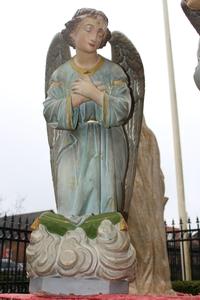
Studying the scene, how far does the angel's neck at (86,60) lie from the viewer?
3162mm

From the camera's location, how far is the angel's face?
3.08 meters

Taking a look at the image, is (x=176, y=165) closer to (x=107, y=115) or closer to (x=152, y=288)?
(x=152, y=288)

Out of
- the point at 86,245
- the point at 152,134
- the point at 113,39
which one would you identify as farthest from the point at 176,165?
the point at 86,245

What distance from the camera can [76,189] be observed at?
2857mm

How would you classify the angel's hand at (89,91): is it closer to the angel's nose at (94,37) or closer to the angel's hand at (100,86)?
the angel's hand at (100,86)

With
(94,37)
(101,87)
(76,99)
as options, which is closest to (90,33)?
(94,37)

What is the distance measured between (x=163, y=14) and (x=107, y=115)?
10.6 meters

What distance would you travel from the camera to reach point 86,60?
317 cm

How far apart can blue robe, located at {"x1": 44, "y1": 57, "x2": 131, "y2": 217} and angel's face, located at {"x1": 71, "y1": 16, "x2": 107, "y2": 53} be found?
16cm

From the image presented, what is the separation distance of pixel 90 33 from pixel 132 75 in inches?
21.6

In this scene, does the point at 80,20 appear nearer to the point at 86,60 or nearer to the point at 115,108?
the point at 86,60

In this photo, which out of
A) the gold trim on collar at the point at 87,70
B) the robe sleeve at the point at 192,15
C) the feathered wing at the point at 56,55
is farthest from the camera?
the feathered wing at the point at 56,55

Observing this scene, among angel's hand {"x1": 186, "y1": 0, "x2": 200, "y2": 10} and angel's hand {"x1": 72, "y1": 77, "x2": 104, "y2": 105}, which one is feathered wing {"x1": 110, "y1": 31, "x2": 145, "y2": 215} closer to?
angel's hand {"x1": 72, "y1": 77, "x2": 104, "y2": 105}

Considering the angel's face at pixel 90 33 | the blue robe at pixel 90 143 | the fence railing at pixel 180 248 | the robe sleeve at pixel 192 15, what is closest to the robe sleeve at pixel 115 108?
the blue robe at pixel 90 143
